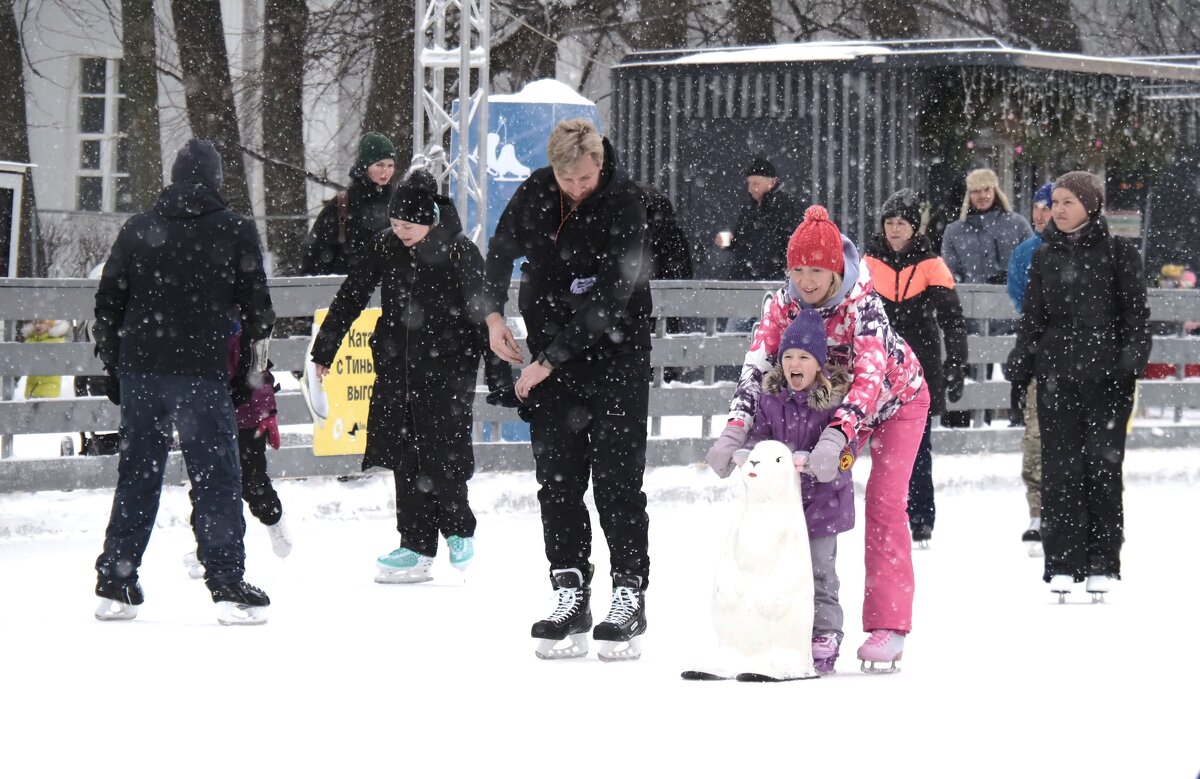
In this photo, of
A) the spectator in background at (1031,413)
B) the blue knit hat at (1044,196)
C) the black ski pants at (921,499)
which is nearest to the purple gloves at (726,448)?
the spectator in background at (1031,413)

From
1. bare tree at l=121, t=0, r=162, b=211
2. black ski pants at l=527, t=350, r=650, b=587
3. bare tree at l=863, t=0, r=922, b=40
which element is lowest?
black ski pants at l=527, t=350, r=650, b=587

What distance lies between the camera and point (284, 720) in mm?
5723

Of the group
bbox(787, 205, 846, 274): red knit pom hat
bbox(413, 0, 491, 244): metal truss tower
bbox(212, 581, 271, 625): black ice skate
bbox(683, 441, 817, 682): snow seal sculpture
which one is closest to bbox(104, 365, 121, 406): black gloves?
bbox(212, 581, 271, 625): black ice skate

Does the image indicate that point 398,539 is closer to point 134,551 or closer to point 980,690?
point 134,551

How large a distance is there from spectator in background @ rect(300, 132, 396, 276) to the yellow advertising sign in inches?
14.3

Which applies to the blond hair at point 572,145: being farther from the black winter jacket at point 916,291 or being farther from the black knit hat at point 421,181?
the black winter jacket at point 916,291

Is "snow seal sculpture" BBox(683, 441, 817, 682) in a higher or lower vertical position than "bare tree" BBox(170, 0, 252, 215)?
lower

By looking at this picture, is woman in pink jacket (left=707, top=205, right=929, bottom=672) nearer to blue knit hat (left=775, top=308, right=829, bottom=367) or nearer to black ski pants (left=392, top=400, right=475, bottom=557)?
blue knit hat (left=775, top=308, right=829, bottom=367)


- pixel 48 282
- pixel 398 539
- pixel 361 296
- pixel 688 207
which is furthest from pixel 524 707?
pixel 688 207

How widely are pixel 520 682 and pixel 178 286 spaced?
6.51 feet

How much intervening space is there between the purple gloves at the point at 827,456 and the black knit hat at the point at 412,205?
2691mm

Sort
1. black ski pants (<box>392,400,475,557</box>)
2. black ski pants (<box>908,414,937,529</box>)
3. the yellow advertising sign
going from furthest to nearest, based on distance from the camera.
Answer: the yellow advertising sign
black ski pants (<box>908,414,937,529</box>)
black ski pants (<box>392,400,475,557</box>)

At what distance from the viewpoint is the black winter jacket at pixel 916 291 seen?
388 inches

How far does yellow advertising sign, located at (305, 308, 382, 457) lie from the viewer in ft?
36.0
